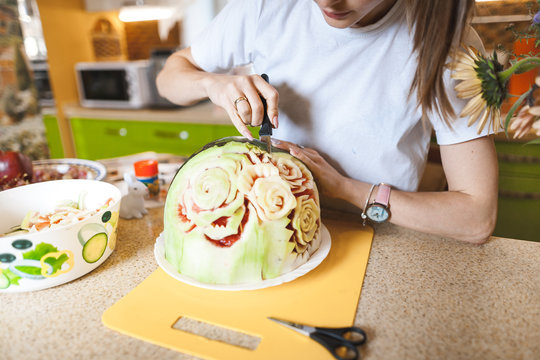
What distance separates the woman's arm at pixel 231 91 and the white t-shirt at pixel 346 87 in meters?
0.17

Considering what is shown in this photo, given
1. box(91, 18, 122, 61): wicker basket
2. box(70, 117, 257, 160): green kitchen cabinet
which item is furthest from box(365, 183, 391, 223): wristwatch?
box(91, 18, 122, 61): wicker basket

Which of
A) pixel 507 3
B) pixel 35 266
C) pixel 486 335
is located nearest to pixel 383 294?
pixel 486 335

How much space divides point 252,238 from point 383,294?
0.25 metres

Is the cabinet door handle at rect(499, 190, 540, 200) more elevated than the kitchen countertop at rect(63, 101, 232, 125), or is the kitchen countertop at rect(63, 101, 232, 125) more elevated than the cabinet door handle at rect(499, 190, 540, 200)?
the kitchen countertop at rect(63, 101, 232, 125)

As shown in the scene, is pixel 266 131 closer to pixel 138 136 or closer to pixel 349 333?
pixel 349 333

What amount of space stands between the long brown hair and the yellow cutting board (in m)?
0.37

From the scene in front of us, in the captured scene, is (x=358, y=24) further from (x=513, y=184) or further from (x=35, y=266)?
(x=513, y=184)

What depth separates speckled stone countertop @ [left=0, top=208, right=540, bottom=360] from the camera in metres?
0.52

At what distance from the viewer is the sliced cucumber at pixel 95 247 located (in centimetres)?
66

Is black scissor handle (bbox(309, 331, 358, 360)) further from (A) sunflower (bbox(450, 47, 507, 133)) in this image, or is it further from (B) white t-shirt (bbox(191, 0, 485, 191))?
(B) white t-shirt (bbox(191, 0, 485, 191))

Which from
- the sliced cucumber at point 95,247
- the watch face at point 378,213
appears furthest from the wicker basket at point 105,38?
the watch face at point 378,213

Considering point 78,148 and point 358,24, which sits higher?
point 358,24

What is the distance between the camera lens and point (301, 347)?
1.70ft

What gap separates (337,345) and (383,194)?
40 cm
